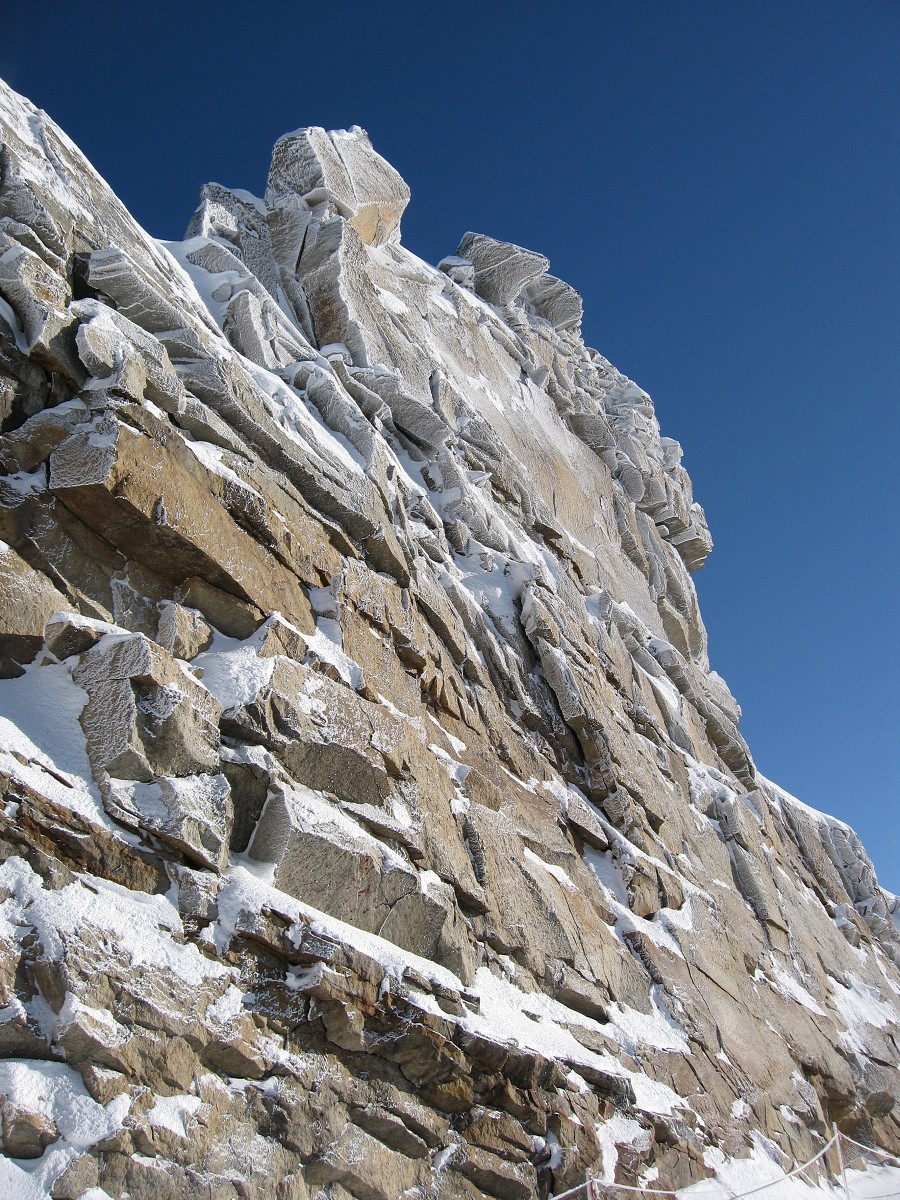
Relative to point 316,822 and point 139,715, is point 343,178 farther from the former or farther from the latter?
point 316,822

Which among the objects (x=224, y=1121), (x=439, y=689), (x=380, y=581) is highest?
(x=380, y=581)

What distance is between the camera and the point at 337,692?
11398 millimetres

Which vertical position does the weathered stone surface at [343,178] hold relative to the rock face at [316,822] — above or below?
above

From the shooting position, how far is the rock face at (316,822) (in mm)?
7453

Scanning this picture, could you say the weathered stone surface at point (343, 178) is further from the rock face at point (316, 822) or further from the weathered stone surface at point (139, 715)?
the weathered stone surface at point (139, 715)

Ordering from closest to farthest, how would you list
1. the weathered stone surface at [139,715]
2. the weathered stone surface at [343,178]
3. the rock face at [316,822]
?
the rock face at [316,822] < the weathered stone surface at [139,715] < the weathered stone surface at [343,178]

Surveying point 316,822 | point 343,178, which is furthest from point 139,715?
point 343,178

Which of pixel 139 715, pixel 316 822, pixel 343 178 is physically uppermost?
pixel 343 178

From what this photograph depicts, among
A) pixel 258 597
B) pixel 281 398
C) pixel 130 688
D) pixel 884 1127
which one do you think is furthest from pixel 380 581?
pixel 884 1127

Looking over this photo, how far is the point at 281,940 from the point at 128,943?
1555 mm

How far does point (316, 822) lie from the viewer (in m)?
9.88

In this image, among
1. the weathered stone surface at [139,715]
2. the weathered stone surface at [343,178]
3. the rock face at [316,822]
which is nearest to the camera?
the rock face at [316,822]

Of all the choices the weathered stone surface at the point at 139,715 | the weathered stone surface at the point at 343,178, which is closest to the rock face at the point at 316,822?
the weathered stone surface at the point at 139,715

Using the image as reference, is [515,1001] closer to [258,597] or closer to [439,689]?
[439,689]
